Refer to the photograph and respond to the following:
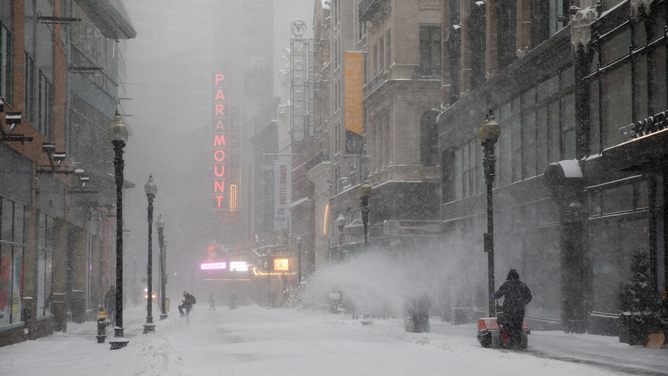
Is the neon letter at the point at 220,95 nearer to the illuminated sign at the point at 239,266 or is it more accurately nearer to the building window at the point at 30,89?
the illuminated sign at the point at 239,266

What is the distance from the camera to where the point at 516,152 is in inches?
1089

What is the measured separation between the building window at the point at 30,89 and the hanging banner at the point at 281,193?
52.7 metres

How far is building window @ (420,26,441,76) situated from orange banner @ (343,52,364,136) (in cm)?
679

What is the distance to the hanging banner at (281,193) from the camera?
257 feet

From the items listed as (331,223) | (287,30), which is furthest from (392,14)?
(287,30)

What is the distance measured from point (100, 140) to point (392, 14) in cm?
1744

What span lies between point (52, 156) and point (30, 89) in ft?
8.28

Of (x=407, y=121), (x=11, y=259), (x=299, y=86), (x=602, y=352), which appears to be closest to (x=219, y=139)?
(x=299, y=86)

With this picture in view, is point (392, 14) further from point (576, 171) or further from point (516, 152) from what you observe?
point (576, 171)

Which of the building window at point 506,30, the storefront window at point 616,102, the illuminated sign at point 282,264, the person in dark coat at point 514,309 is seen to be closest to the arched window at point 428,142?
the building window at point 506,30

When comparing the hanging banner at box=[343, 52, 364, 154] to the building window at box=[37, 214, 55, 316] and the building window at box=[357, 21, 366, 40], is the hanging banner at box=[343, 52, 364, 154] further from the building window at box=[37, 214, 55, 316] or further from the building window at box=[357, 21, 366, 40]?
the building window at box=[37, 214, 55, 316]

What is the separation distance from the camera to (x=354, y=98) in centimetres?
4806

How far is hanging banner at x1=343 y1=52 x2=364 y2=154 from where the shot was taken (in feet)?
157

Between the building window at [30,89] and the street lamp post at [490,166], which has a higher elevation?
the building window at [30,89]
